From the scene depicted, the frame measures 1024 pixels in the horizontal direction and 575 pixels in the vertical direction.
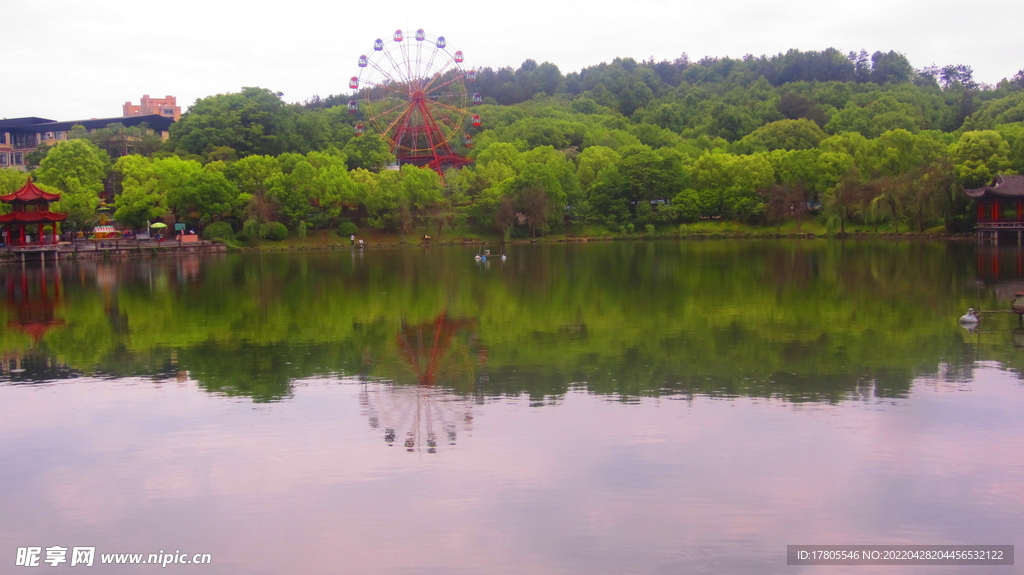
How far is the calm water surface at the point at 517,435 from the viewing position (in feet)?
24.1

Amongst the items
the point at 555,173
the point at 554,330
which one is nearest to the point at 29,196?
the point at 555,173

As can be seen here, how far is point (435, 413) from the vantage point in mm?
11141

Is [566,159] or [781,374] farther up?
[566,159]

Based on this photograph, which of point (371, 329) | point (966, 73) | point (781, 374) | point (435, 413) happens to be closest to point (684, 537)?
point (435, 413)

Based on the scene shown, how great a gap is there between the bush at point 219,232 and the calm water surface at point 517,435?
38.3 metres

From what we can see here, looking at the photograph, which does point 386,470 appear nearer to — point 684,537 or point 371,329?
point 684,537

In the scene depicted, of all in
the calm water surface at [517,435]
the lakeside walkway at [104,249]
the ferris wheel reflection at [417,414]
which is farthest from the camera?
the lakeside walkway at [104,249]

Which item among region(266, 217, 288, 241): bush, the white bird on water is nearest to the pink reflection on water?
the white bird on water

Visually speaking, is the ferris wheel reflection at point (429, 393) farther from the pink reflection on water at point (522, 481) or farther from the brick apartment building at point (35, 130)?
the brick apartment building at point (35, 130)

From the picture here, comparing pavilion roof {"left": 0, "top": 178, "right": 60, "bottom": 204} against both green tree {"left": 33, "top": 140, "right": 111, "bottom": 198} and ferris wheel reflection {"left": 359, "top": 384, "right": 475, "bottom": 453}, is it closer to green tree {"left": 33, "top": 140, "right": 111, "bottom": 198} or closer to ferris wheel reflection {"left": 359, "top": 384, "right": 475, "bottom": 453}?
green tree {"left": 33, "top": 140, "right": 111, "bottom": 198}

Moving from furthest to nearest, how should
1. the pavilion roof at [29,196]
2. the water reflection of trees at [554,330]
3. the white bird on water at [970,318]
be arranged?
the pavilion roof at [29,196], the white bird on water at [970,318], the water reflection of trees at [554,330]

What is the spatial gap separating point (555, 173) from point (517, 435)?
58062 mm

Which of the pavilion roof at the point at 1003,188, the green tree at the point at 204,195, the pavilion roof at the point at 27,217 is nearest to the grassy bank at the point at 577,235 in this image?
the green tree at the point at 204,195

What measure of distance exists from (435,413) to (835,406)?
5038 mm
